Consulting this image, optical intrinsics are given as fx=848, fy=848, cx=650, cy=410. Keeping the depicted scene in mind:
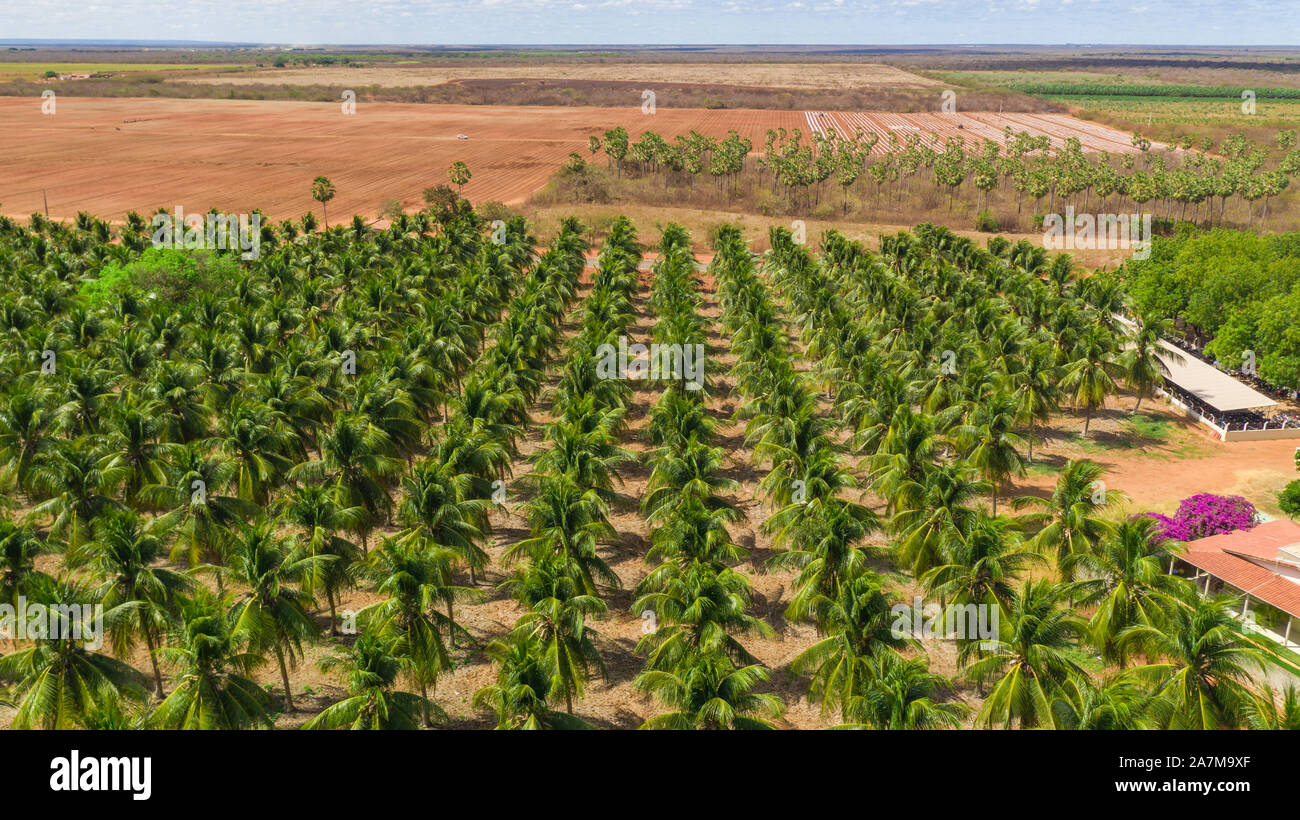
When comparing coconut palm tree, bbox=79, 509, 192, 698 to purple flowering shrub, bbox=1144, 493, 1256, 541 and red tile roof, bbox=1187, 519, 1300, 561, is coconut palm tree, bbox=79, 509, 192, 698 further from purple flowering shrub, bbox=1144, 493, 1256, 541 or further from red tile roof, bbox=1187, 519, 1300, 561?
purple flowering shrub, bbox=1144, 493, 1256, 541

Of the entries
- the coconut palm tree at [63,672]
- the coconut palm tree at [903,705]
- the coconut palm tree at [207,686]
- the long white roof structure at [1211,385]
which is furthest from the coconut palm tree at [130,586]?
the long white roof structure at [1211,385]

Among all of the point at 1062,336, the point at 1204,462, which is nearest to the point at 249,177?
the point at 1062,336

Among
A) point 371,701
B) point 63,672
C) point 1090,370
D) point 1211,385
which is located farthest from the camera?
point 1211,385

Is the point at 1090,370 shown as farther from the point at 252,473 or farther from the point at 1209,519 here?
the point at 252,473

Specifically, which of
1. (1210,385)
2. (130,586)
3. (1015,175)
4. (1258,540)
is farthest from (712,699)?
(1015,175)

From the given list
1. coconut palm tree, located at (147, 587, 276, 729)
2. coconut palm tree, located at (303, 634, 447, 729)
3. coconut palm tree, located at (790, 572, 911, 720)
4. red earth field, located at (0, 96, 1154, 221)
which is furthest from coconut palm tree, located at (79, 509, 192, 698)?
red earth field, located at (0, 96, 1154, 221)

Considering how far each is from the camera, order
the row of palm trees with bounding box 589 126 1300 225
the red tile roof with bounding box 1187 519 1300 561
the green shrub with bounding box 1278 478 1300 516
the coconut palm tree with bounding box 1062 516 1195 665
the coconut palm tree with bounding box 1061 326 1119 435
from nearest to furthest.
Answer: the coconut palm tree with bounding box 1062 516 1195 665
the red tile roof with bounding box 1187 519 1300 561
the green shrub with bounding box 1278 478 1300 516
the coconut palm tree with bounding box 1061 326 1119 435
the row of palm trees with bounding box 589 126 1300 225

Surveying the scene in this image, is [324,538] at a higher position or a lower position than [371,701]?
higher

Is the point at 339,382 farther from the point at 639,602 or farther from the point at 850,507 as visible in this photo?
the point at 850,507

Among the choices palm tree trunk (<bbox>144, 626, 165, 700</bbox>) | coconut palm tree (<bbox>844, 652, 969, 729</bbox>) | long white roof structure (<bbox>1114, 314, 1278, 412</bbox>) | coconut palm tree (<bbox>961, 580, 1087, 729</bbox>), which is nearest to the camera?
coconut palm tree (<bbox>844, 652, 969, 729</bbox>)
